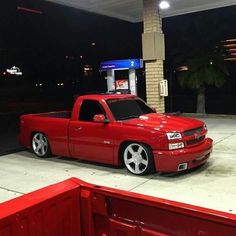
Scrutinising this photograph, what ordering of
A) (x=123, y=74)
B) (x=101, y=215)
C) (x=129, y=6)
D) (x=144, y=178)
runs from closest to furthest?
(x=101, y=215) → (x=144, y=178) → (x=123, y=74) → (x=129, y=6)

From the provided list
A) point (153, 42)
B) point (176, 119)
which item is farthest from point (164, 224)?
point (153, 42)

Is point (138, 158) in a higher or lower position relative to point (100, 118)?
lower

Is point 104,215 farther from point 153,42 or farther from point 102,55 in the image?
point 102,55

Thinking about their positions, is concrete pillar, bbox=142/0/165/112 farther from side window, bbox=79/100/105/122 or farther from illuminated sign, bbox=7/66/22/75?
illuminated sign, bbox=7/66/22/75

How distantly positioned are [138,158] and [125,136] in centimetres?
49

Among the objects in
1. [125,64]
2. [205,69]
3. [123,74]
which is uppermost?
[125,64]

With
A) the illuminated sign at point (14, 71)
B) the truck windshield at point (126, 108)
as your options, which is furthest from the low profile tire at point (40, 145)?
the illuminated sign at point (14, 71)

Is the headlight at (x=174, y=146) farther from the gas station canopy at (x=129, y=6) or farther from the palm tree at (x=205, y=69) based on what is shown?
the palm tree at (x=205, y=69)

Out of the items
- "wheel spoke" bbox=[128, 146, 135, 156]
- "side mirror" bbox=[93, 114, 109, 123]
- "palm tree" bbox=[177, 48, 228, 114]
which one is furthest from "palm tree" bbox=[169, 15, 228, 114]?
"wheel spoke" bbox=[128, 146, 135, 156]

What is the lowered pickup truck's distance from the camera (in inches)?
273

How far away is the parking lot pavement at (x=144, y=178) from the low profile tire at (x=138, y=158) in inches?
6.0

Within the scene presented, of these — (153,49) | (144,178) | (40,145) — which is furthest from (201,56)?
(144,178)

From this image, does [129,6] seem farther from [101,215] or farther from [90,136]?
[101,215]

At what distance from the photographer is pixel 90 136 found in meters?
7.96
